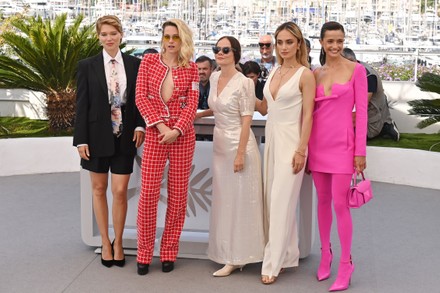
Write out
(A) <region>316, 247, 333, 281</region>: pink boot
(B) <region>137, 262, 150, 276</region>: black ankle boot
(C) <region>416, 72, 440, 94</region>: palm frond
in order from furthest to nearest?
(C) <region>416, 72, 440, 94</region>: palm frond
(B) <region>137, 262, 150, 276</region>: black ankle boot
(A) <region>316, 247, 333, 281</region>: pink boot

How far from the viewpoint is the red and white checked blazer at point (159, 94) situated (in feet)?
17.8

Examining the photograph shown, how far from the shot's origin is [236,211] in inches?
219

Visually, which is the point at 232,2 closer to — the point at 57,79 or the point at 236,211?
the point at 57,79

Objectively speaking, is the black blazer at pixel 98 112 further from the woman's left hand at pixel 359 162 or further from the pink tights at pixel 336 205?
the woman's left hand at pixel 359 162

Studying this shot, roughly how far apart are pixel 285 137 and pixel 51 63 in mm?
5583

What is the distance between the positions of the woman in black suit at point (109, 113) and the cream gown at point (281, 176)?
0.94 metres

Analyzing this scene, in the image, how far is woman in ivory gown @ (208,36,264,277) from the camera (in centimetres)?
543

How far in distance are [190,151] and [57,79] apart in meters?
5.27

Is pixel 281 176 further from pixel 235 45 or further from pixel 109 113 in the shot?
pixel 109 113

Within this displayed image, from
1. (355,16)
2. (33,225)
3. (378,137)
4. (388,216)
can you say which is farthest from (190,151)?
(355,16)

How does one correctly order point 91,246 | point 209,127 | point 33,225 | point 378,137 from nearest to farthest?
1. point 209,127
2. point 91,246
3. point 33,225
4. point 378,137

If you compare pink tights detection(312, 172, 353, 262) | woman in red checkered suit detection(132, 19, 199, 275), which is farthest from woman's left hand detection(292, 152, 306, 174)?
woman in red checkered suit detection(132, 19, 199, 275)

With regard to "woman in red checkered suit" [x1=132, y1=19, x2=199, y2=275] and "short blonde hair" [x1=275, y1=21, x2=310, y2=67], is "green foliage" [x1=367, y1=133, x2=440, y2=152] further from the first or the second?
"woman in red checkered suit" [x1=132, y1=19, x2=199, y2=275]

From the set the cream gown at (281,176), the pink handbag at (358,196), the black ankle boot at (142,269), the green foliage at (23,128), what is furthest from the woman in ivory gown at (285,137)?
the green foliage at (23,128)
